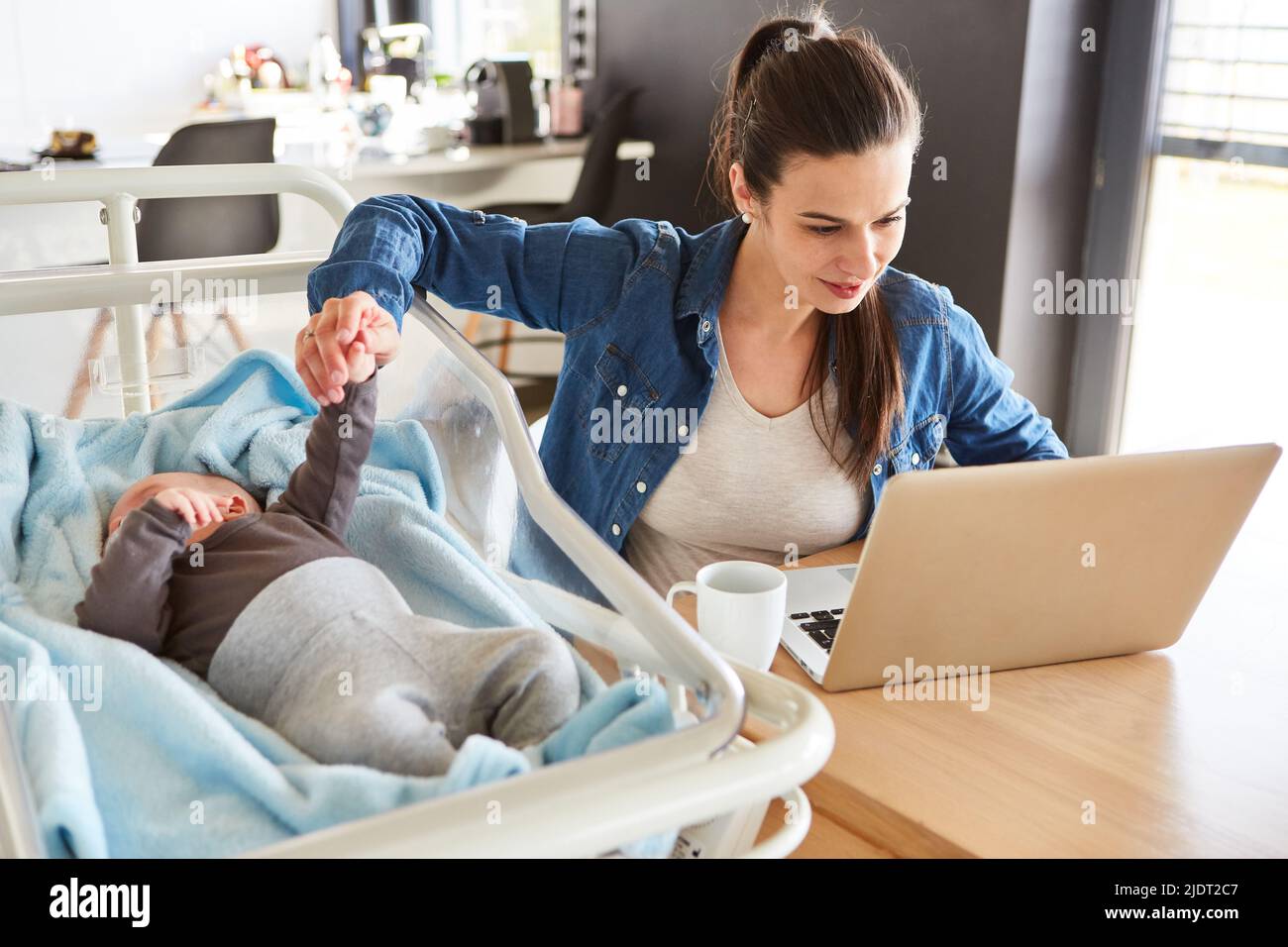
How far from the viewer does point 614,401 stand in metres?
1.38

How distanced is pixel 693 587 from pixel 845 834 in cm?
24

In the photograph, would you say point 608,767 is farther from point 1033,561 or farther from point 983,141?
point 983,141

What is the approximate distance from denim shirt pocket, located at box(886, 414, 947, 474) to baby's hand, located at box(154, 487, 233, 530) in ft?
2.30

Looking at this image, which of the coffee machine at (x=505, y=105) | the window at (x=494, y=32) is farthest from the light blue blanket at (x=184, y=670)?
the window at (x=494, y=32)

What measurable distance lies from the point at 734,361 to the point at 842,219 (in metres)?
0.24

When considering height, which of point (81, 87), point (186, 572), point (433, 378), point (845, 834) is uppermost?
point (81, 87)

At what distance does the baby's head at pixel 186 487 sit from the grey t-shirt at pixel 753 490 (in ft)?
1.46

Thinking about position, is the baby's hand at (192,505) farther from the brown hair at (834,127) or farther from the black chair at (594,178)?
the black chair at (594,178)

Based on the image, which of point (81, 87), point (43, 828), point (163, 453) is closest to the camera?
point (43, 828)

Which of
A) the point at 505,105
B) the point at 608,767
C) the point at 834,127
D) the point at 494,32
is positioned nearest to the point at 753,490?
the point at 834,127

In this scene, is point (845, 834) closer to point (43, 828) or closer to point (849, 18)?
point (43, 828)

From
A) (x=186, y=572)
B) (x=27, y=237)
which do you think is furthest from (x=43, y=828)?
(x=27, y=237)

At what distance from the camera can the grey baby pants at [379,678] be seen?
0.76m

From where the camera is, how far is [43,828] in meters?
0.67
